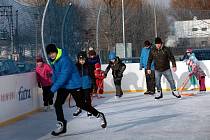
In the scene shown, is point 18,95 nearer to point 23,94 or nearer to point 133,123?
point 23,94

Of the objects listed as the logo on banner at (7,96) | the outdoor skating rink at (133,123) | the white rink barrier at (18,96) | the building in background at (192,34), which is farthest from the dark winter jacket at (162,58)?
the building in background at (192,34)

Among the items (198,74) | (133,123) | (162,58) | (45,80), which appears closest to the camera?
(133,123)

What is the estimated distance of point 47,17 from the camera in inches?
566

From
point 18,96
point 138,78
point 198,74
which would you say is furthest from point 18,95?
point 138,78

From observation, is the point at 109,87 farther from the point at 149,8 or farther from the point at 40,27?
the point at 149,8

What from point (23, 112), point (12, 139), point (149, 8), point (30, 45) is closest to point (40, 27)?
point (30, 45)

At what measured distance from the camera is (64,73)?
7.10 meters

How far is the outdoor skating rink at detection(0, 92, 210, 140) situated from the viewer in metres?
7.25

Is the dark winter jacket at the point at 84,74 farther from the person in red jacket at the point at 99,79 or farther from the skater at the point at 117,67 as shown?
the person in red jacket at the point at 99,79

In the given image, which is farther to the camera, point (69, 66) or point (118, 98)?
point (118, 98)

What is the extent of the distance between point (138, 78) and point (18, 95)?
18.8 feet

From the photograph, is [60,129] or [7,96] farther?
[7,96]

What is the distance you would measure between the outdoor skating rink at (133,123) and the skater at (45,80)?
1.23 ft

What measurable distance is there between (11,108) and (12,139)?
6.97 feet
